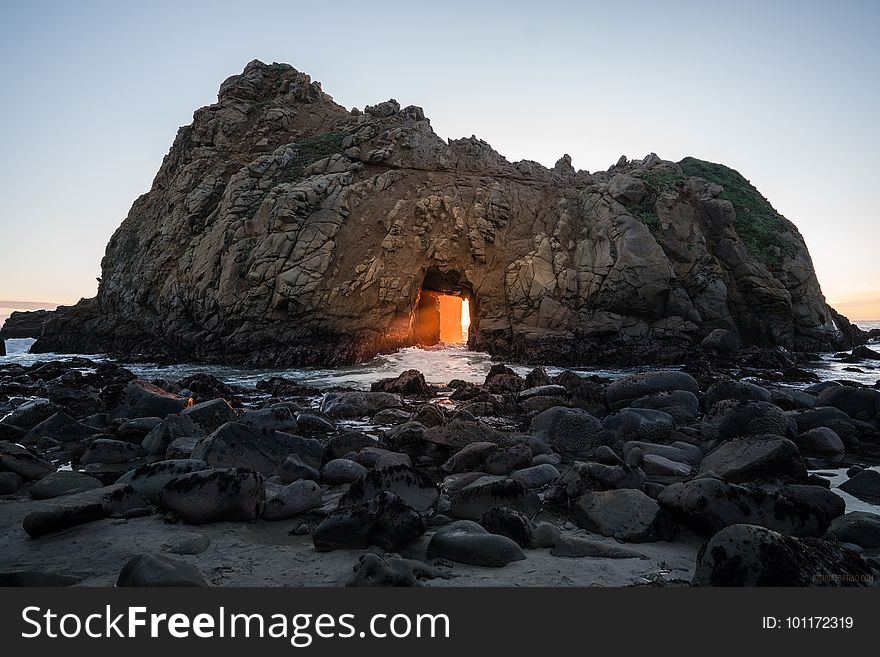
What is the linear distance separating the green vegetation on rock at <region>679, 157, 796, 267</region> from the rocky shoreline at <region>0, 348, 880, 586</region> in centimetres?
2451

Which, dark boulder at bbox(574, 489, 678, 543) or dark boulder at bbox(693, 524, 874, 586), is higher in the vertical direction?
dark boulder at bbox(693, 524, 874, 586)

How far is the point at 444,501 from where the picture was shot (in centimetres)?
617

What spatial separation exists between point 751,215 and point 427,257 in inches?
886

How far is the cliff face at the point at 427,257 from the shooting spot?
94.3ft

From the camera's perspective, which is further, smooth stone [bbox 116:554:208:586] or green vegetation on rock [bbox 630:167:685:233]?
green vegetation on rock [bbox 630:167:685:233]

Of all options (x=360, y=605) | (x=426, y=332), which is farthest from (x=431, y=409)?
(x=426, y=332)

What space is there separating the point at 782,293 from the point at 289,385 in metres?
28.2

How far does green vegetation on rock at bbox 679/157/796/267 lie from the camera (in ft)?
105

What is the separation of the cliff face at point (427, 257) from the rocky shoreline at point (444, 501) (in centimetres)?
1784

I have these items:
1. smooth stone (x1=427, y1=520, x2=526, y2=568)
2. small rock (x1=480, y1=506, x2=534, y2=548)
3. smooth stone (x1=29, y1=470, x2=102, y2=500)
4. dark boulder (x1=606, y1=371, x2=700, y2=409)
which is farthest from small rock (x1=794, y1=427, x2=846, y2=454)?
smooth stone (x1=29, y1=470, x2=102, y2=500)

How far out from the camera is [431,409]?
1115cm

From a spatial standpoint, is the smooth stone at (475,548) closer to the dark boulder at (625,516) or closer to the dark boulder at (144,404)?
the dark boulder at (625,516)

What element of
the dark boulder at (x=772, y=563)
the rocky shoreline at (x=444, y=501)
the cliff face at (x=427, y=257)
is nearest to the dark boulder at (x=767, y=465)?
the rocky shoreline at (x=444, y=501)

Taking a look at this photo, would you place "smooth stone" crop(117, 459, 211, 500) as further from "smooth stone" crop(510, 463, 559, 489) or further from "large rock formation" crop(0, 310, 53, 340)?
"large rock formation" crop(0, 310, 53, 340)
